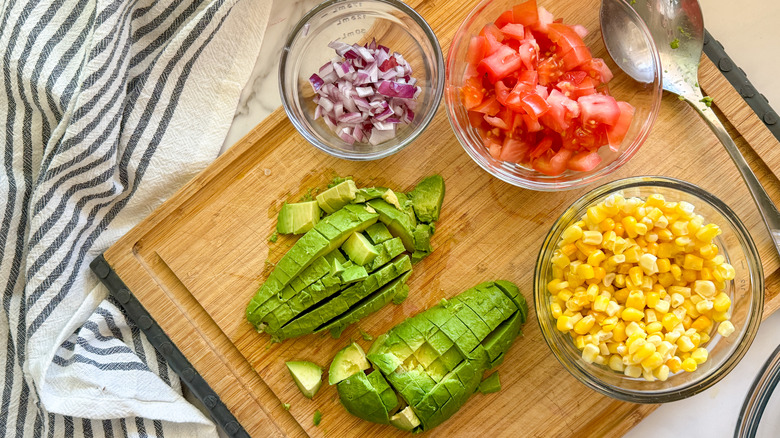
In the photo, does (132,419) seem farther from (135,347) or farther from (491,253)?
(491,253)

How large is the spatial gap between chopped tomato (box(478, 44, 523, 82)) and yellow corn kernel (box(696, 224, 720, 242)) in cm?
88

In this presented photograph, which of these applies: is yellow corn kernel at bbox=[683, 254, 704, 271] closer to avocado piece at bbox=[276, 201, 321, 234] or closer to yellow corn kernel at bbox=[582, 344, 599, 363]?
yellow corn kernel at bbox=[582, 344, 599, 363]

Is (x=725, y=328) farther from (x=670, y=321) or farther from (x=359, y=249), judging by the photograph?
(x=359, y=249)

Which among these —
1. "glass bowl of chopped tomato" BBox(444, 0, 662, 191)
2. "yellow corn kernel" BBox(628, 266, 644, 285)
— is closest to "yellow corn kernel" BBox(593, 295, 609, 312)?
"yellow corn kernel" BBox(628, 266, 644, 285)

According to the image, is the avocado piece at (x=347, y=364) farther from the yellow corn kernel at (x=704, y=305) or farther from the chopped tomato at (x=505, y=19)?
the chopped tomato at (x=505, y=19)

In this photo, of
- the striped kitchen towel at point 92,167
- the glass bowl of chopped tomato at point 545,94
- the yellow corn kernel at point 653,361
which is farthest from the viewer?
the striped kitchen towel at point 92,167

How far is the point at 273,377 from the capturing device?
2756mm

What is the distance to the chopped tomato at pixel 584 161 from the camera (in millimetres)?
2439

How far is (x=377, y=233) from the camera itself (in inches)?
104

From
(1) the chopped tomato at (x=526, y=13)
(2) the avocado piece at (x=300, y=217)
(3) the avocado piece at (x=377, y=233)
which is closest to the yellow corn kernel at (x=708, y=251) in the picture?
(1) the chopped tomato at (x=526, y=13)

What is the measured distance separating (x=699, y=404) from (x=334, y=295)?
1.62 metres

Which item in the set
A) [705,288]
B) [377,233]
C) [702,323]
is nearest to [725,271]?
[705,288]

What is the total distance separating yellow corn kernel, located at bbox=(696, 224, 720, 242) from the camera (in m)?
2.28

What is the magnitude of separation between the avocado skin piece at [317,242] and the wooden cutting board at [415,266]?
0.13 metres
